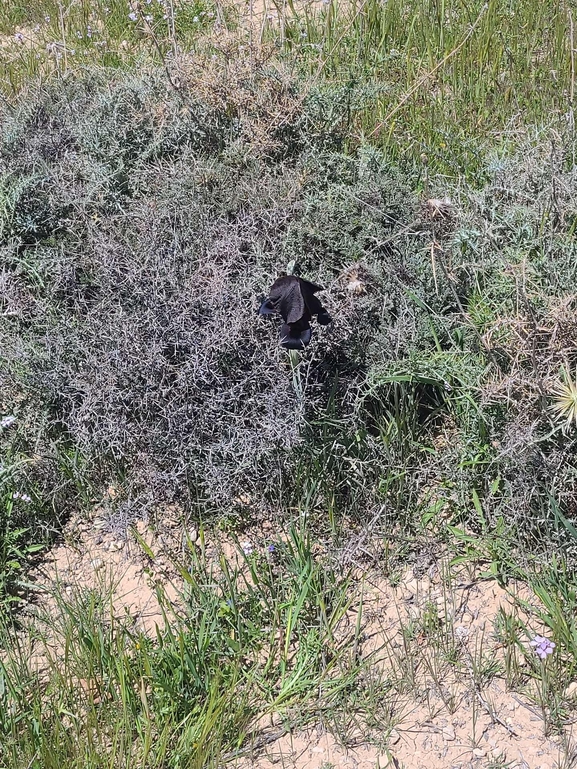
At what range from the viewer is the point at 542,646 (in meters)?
2.18

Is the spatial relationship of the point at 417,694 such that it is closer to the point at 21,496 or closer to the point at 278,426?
the point at 278,426

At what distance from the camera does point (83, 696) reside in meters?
2.27

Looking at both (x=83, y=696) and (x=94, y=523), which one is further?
(x=94, y=523)

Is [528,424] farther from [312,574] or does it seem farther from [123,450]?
[123,450]

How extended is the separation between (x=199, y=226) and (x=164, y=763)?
1945mm

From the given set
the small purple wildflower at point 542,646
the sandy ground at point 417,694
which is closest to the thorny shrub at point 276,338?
the sandy ground at point 417,694

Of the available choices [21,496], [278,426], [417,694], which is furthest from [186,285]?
[417,694]

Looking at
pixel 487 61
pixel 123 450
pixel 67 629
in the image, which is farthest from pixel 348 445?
→ pixel 487 61

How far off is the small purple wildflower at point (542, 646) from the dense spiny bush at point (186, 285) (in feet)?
3.02

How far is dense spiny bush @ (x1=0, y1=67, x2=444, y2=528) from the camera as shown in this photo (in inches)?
108

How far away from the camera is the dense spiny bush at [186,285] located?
274 cm

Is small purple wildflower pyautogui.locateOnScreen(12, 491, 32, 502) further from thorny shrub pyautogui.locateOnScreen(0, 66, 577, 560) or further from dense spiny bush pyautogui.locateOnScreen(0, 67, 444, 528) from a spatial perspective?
dense spiny bush pyautogui.locateOnScreen(0, 67, 444, 528)

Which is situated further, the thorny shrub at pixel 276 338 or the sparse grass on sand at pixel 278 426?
the thorny shrub at pixel 276 338

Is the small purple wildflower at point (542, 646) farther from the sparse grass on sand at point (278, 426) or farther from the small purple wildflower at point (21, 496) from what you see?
the small purple wildflower at point (21, 496)
